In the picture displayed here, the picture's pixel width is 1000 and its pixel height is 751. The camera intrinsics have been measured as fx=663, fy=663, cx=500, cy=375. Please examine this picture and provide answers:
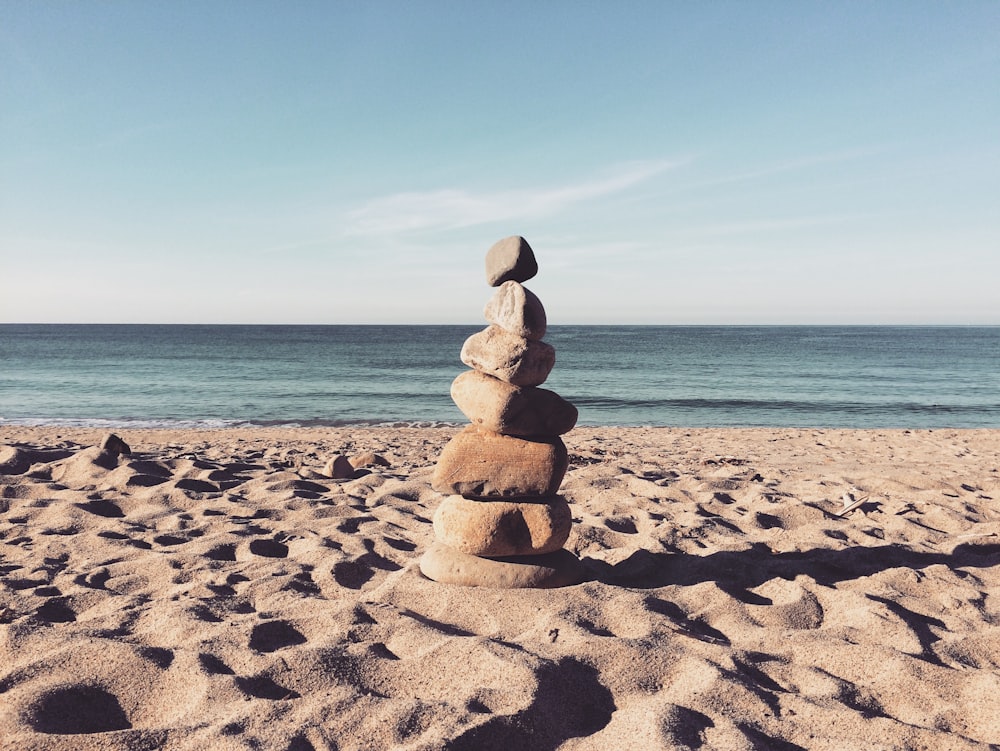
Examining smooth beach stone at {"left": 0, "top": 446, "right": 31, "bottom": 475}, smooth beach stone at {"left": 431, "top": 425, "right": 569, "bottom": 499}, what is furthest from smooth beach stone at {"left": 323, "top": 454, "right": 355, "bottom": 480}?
smooth beach stone at {"left": 431, "top": 425, "right": 569, "bottom": 499}

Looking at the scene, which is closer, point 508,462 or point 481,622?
point 481,622

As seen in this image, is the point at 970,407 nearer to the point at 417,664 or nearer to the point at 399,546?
the point at 399,546

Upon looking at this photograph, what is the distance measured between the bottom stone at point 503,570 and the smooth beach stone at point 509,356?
1236 millimetres

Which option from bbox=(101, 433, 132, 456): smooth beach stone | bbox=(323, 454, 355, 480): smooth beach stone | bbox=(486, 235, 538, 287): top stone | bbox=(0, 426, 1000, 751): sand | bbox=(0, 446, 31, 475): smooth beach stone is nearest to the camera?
bbox=(0, 426, 1000, 751): sand

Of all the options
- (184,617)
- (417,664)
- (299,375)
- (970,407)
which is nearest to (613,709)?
(417,664)

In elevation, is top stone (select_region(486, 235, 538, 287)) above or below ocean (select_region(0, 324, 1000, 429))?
above

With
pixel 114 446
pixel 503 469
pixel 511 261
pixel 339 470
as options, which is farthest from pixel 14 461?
pixel 511 261

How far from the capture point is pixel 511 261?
462cm

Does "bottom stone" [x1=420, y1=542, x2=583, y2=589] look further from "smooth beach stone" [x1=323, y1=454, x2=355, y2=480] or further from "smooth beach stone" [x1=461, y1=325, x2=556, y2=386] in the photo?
"smooth beach stone" [x1=323, y1=454, x2=355, y2=480]

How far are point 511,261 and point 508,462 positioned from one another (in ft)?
4.60

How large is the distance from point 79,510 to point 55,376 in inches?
1072

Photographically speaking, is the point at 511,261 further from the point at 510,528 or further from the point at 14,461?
the point at 14,461

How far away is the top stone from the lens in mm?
4598

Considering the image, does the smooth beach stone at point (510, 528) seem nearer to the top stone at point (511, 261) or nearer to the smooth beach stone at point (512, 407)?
the smooth beach stone at point (512, 407)
